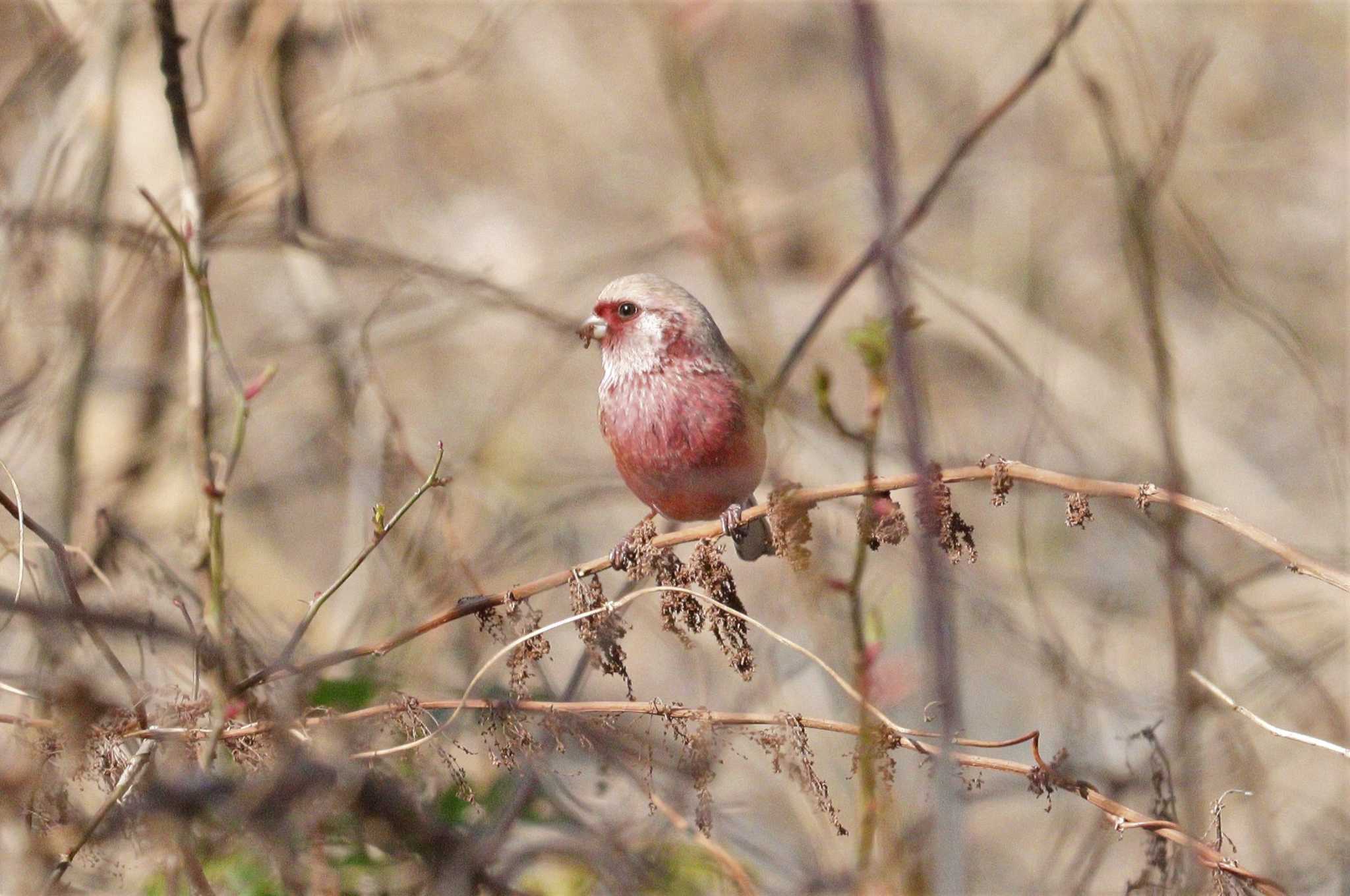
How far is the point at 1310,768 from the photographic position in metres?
6.72

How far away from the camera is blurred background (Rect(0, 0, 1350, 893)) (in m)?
2.62

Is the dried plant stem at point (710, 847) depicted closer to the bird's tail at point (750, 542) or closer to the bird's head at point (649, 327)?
the bird's tail at point (750, 542)

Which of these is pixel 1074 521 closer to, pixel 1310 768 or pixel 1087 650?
pixel 1087 650

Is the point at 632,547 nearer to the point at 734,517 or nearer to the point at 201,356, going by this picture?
the point at 734,517

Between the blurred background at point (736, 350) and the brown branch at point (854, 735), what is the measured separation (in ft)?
0.24

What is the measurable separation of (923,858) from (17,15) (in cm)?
664

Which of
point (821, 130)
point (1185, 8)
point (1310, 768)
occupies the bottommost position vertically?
point (1310, 768)

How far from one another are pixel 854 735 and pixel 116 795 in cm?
126

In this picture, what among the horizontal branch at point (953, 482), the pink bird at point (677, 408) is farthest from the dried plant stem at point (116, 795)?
the pink bird at point (677, 408)

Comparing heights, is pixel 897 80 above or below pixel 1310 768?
above

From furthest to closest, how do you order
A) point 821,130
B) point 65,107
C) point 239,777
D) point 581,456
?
point 821,130, point 581,456, point 65,107, point 239,777

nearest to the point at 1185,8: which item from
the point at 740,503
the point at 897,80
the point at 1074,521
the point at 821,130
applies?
the point at 897,80

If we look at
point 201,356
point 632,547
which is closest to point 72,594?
point 201,356

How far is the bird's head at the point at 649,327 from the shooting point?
3883mm
